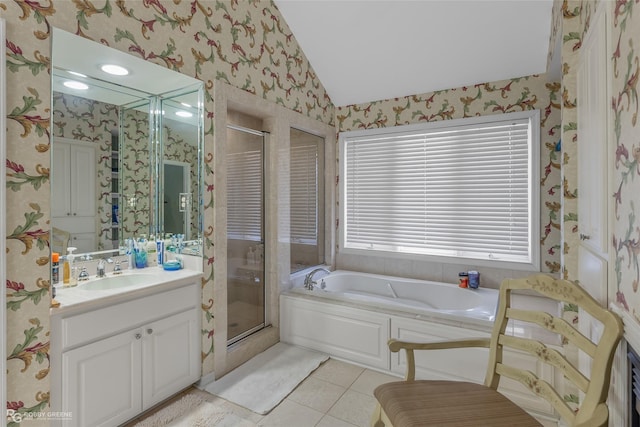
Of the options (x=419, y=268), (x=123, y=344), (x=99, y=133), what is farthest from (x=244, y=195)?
(x=419, y=268)

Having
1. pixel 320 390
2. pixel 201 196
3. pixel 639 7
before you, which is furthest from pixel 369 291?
pixel 639 7

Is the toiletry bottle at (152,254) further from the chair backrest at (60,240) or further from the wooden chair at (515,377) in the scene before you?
the wooden chair at (515,377)

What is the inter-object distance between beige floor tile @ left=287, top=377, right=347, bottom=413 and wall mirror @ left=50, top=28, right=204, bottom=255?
3.97ft

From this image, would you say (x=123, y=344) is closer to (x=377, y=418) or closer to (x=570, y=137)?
(x=377, y=418)

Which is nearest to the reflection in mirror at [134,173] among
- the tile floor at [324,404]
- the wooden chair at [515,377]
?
the tile floor at [324,404]

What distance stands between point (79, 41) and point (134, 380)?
1.85m

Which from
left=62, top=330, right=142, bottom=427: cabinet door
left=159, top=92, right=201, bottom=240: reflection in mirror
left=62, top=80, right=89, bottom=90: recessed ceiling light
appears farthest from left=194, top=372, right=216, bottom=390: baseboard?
left=62, top=80, right=89, bottom=90: recessed ceiling light

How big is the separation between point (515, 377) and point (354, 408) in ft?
3.45

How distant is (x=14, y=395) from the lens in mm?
1404

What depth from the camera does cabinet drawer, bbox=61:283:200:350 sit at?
5.22 feet

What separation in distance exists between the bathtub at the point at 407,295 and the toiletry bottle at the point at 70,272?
1.68 m

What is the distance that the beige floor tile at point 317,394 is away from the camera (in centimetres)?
211

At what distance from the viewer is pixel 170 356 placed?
6.73 ft

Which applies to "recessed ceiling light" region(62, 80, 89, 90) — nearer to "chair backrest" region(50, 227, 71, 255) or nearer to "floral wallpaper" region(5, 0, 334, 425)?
"floral wallpaper" region(5, 0, 334, 425)
